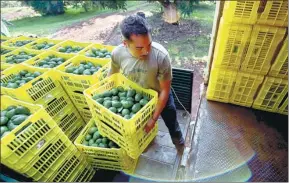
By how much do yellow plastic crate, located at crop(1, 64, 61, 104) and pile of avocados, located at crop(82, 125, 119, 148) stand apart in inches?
23.4

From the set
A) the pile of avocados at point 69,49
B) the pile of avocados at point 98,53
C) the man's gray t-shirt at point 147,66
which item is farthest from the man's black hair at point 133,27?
the pile of avocados at point 69,49

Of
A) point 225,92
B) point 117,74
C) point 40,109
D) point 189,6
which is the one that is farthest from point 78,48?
point 189,6

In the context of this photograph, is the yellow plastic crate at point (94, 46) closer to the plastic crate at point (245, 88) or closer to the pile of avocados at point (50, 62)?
the pile of avocados at point (50, 62)

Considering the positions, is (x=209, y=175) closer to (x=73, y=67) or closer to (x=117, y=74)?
(x=117, y=74)

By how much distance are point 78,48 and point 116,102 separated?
4.76 ft

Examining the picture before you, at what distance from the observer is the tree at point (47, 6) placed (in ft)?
19.6

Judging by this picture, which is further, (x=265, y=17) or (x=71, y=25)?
(x=71, y=25)

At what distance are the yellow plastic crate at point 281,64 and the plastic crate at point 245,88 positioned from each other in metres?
0.13

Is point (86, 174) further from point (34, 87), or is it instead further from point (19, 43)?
point (19, 43)

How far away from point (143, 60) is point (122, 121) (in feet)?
1.66

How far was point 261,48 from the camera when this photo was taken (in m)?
1.97

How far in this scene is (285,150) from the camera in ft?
6.38

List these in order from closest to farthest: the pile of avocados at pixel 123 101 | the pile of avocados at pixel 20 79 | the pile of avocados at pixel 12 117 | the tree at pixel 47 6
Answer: the pile of avocados at pixel 12 117
the pile of avocados at pixel 123 101
the pile of avocados at pixel 20 79
the tree at pixel 47 6

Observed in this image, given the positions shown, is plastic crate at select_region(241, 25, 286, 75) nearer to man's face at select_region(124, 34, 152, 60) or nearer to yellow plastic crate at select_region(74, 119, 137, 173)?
man's face at select_region(124, 34, 152, 60)
